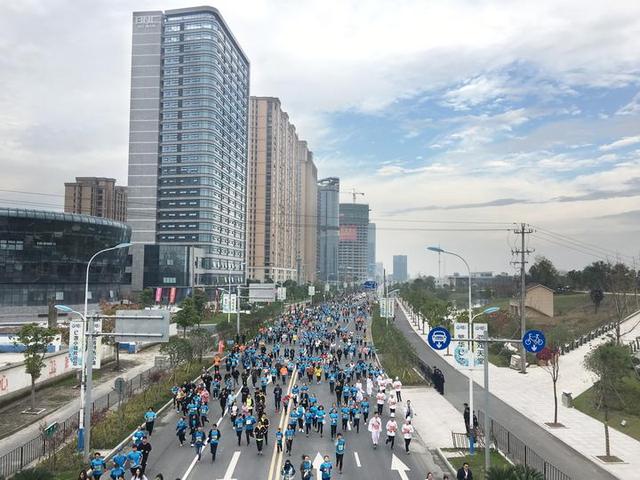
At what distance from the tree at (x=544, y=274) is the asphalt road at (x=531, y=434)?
68.9 metres

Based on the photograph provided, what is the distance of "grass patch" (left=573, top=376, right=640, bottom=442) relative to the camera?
25.4 metres

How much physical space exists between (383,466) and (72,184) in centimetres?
19326

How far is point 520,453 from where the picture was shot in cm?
2102

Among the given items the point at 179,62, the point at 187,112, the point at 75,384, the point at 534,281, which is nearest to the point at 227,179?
the point at 187,112

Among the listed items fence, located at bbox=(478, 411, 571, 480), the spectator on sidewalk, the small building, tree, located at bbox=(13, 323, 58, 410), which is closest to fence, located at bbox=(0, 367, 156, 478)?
tree, located at bbox=(13, 323, 58, 410)

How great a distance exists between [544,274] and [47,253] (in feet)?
288

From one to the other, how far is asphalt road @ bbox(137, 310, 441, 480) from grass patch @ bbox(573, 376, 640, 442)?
10412 mm

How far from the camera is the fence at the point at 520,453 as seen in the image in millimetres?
18594

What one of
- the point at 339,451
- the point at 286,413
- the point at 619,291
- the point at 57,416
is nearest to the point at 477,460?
the point at 339,451

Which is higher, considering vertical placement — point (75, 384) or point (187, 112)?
point (187, 112)

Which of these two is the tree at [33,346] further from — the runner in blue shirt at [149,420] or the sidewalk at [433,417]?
the sidewalk at [433,417]

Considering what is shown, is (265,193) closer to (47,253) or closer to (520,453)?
(47,253)

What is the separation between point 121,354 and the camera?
49656mm

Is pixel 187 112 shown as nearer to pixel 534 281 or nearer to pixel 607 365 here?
pixel 534 281
